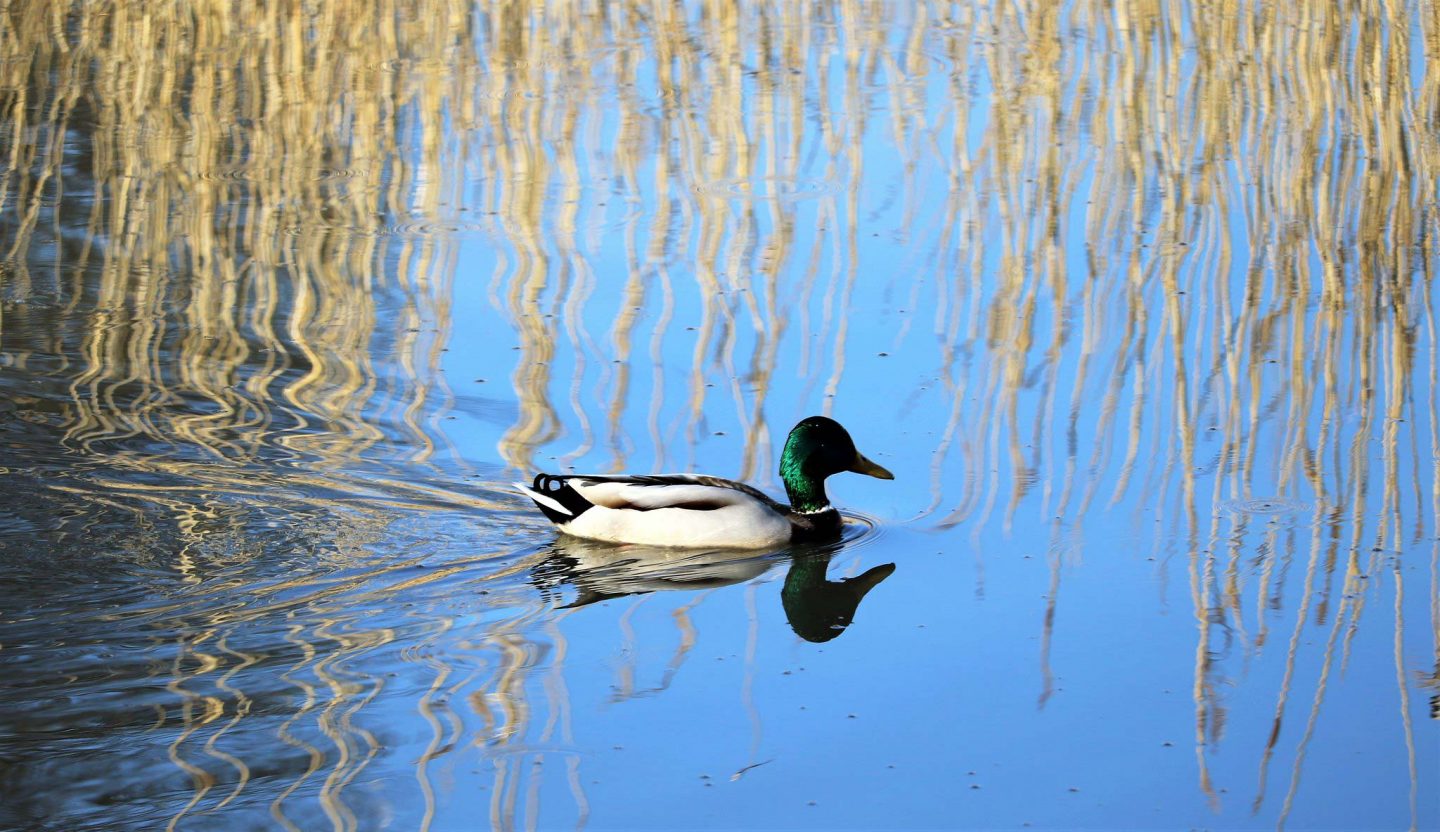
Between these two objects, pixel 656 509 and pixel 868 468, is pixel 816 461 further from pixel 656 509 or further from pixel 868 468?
pixel 656 509

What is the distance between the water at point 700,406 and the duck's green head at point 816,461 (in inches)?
8.0

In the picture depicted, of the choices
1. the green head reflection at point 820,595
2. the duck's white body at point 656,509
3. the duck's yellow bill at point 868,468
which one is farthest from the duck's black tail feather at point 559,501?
the duck's yellow bill at point 868,468

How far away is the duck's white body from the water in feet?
0.31

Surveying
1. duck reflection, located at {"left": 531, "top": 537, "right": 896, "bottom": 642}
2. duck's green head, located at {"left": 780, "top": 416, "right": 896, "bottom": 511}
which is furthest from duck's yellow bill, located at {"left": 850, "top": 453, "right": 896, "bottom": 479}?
duck reflection, located at {"left": 531, "top": 537, "right": 896, "bottom": 642}

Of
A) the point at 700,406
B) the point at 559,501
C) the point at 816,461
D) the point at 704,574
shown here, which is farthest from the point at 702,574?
the point at 700,406

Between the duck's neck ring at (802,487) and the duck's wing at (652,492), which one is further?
the duck's neck ring at (802,487)

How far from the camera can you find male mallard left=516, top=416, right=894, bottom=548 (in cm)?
632

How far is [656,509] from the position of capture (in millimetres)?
6367

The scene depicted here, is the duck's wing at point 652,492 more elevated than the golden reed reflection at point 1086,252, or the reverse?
the golden reed reflection at point 1086,252

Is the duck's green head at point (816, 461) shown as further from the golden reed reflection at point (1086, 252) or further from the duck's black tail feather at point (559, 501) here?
the duck's black tail feather at point (559, 501)

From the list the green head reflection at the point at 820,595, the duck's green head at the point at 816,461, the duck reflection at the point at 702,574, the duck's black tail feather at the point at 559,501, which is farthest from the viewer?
the duck's green head at the point at 816,461

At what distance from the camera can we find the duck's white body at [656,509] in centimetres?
632

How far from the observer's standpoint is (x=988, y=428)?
284 inches

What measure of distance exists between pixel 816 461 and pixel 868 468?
7.6 inches
